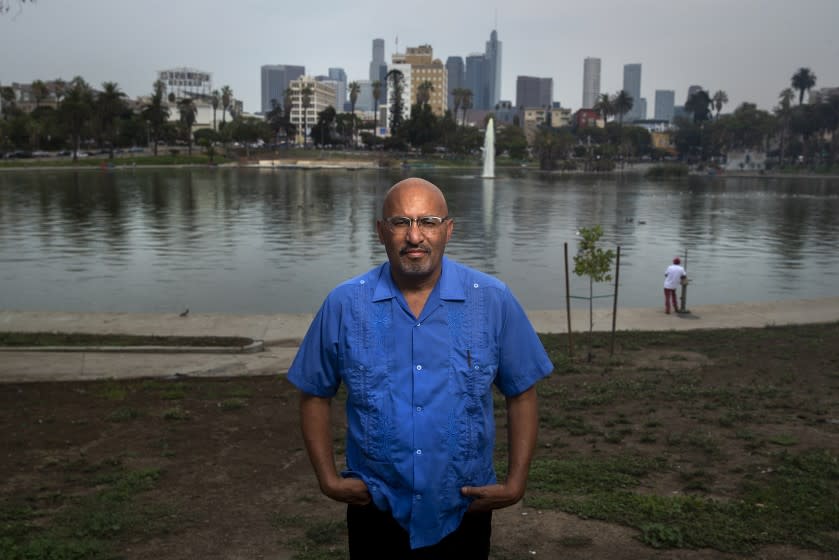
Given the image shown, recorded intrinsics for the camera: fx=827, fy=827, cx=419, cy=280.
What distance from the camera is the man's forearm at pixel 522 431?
3.12m

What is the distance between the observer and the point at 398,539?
302cm

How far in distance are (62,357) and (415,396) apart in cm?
1108

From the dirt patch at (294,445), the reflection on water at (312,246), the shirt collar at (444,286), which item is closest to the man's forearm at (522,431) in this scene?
the shirt collar at (444,286)

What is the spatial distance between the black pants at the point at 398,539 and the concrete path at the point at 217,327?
924 cm

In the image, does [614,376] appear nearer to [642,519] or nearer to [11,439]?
[642,519]

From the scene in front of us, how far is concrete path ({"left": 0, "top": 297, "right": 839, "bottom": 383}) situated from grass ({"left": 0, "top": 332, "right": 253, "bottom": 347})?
2.01ft

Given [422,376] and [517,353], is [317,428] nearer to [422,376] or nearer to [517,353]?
[422,376]

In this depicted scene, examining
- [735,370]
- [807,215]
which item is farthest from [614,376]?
[807,215]

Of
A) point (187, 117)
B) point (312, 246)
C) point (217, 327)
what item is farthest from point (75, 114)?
point (217, 327)

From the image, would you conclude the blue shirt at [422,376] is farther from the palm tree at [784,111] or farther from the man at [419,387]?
the palm tree at [784,111]

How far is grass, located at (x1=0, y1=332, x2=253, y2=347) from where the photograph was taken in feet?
44.8

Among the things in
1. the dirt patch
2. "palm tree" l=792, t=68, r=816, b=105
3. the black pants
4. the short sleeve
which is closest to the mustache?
the short sleeve

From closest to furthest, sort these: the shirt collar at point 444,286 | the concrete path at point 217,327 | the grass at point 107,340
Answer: the shirt collar at point 444,286
the concrete path at point 217,327
the grass at point 107,340

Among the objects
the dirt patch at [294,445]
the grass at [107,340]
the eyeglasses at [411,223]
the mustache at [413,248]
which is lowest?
the grass at [107,340]
